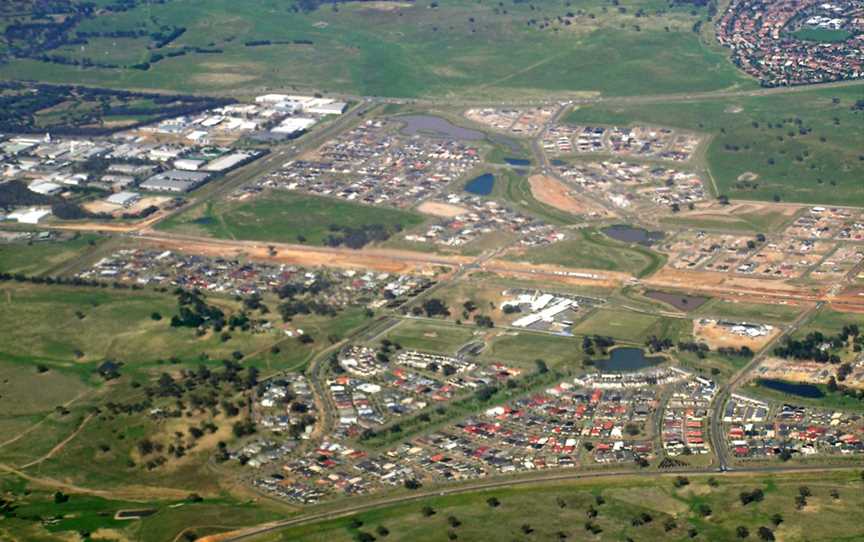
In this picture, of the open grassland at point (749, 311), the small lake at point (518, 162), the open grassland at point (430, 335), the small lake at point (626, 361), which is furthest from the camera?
the small lake at point (518, 162)

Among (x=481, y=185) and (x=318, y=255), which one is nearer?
(x=318, y=255)

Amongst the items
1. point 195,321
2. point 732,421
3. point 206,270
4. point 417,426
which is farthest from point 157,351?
point 732,421

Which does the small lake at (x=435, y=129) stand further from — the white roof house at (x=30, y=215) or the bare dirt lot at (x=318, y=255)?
the white roof house at (x=30, y=215)

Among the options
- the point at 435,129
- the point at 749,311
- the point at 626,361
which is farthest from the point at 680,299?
the point at 435,129

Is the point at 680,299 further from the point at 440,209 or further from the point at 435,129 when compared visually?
the point at 435,129

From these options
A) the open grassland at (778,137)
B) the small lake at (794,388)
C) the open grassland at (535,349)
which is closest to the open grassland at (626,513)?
the small lake at (794,388)

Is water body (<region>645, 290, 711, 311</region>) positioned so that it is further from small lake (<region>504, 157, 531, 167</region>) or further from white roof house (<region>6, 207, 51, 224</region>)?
white roof house (<region>6, 207, 51, 224</region>)

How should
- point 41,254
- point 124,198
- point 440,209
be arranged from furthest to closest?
point 124,198 → point 440,209 → point 41,254

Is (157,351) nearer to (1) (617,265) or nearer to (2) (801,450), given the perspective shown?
(1) (617,265)
